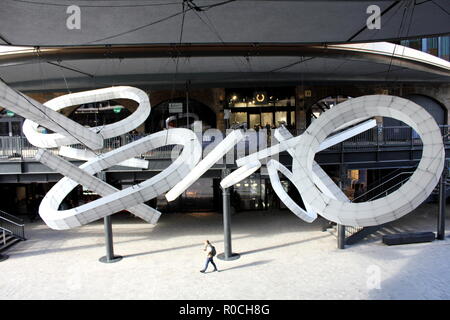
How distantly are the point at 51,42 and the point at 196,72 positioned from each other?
9.21 meters

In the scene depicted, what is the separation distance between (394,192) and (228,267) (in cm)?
941

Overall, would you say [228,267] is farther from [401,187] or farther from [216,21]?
[216,21]

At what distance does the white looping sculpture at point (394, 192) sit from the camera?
7695mm

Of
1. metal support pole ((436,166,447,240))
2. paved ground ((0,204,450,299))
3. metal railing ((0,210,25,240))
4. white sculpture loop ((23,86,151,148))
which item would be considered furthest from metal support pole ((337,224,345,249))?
metal railing ((0,210,25,240))

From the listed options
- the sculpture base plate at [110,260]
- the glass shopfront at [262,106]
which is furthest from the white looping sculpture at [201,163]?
the glass shopfront at [262,106]

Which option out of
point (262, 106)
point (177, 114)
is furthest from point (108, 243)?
point (262, 106)

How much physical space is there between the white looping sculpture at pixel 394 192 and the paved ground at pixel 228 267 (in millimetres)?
5761

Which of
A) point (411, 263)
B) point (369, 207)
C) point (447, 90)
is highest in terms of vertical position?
point (447, 90)

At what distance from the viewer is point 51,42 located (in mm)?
14906

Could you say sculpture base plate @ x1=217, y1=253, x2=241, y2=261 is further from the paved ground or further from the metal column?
the metal column

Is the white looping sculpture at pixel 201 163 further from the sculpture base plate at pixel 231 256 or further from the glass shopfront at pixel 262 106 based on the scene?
the glass shopfront at pixel 262 106

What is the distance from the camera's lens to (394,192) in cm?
795
